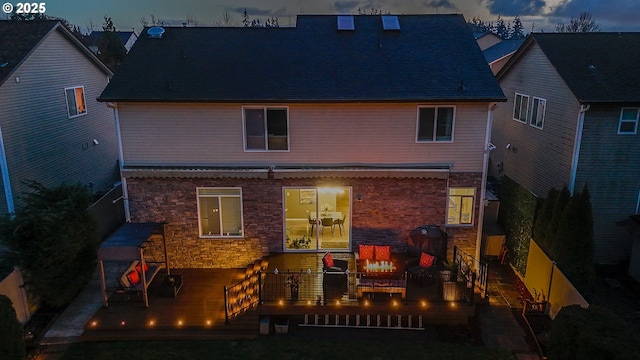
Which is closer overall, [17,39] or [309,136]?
[309,136]

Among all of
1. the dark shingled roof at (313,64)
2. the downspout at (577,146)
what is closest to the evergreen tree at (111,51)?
the dark shingled roof at (313,64)

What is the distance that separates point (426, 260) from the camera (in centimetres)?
1472

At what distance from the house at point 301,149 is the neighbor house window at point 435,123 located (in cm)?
4

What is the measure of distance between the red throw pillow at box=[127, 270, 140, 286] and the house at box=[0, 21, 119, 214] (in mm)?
5469

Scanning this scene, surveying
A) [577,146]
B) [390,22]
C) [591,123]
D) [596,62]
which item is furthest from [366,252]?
[596,62]

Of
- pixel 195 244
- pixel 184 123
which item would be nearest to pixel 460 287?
pixel 195 244

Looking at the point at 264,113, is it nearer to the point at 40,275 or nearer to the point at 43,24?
the point at 40,275

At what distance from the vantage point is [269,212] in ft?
53.1

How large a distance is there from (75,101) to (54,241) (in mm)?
11205

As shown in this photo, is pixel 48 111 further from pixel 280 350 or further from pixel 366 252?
pixel 366 252

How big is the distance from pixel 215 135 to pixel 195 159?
1204 mm

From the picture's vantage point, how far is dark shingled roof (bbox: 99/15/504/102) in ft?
49.9

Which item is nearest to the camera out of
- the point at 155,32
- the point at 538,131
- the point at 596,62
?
the point at 155,32

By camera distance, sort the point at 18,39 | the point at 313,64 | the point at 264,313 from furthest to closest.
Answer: the point at 18,39 < the point at 313,64 < the point at 264,313
